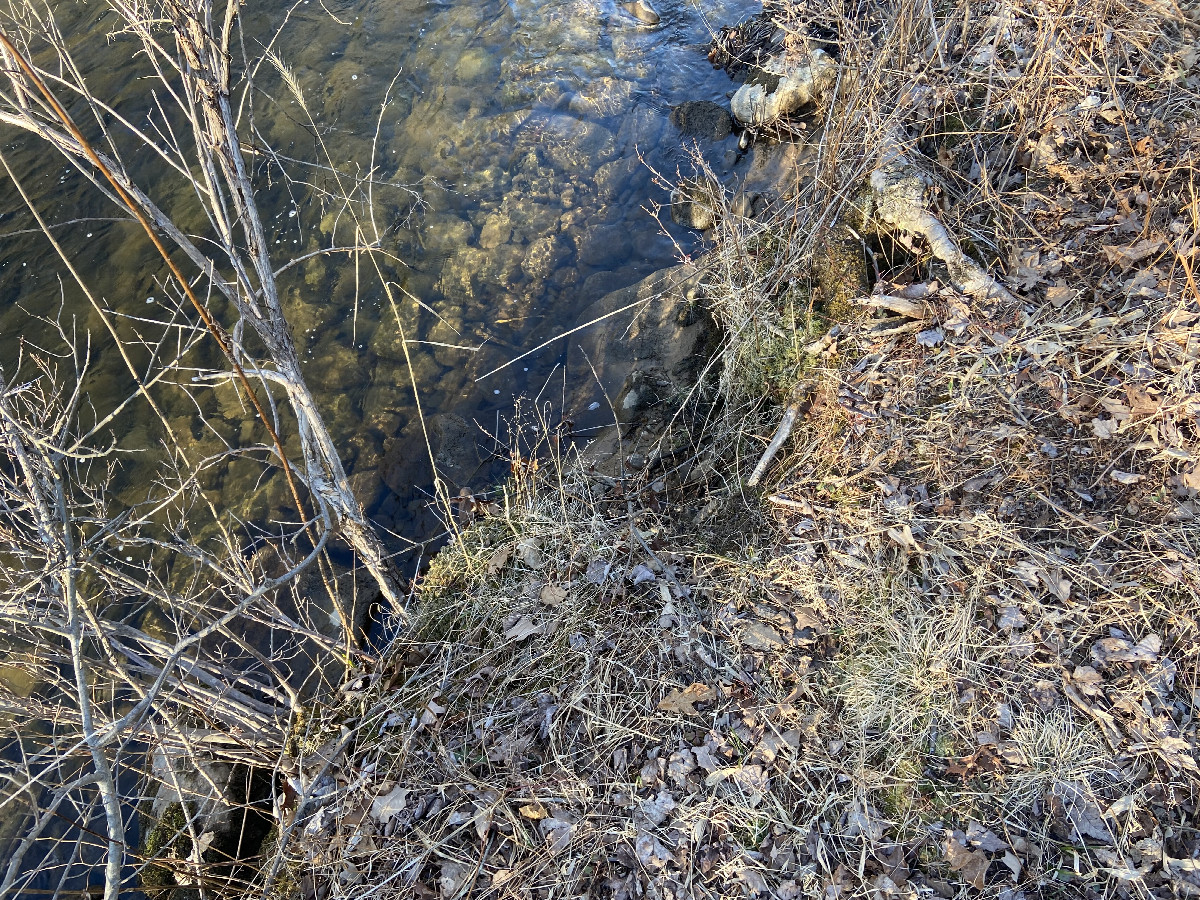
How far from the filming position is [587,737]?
3225 mm

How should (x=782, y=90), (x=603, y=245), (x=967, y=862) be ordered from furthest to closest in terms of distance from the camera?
(x=782, y=90) < (x=603, y=245) < (x=967, y=862)

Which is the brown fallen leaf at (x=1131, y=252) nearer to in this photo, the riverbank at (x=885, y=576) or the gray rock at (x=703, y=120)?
the riverbank at (x=885, y=576)

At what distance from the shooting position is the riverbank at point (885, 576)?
275cm

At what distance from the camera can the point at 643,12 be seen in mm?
8539

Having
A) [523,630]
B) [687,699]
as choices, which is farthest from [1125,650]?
[523,630]

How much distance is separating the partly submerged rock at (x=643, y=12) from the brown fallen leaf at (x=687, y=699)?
8065 millimetres

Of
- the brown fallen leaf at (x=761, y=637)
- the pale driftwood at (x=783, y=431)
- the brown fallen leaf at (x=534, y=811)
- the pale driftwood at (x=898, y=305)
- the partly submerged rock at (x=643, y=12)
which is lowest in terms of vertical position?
the brown fallen leaf at (x=534, y=811)

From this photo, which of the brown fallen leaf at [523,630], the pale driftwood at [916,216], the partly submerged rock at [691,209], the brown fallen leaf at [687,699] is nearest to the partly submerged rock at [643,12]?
the partly submerged rock at [691,209]

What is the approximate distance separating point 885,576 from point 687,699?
3.47ft

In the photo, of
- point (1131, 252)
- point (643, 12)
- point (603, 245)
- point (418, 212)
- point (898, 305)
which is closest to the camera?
point (1131, 252)

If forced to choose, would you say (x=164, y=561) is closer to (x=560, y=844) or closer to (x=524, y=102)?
(x=560, y=844)

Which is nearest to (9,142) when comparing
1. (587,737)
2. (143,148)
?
(143,148)

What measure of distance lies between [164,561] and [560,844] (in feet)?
13.0

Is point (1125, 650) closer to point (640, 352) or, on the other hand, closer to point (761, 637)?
point (761, 637)
